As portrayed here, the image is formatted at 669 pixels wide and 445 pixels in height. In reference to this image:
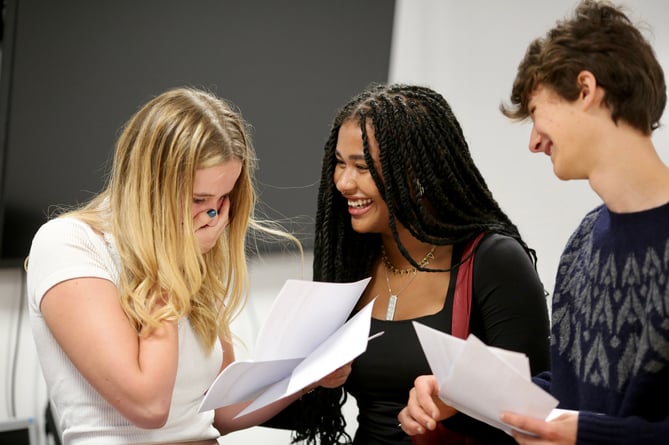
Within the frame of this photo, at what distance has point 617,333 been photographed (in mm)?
1244

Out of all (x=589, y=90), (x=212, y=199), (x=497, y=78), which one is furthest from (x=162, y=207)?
(x=497, y=78)

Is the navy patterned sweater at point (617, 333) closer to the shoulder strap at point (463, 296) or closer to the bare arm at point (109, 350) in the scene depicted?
the shoulder strap at point (463, 296)

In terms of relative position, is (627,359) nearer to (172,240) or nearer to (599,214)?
(599,214)

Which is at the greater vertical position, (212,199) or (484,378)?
(212,199)

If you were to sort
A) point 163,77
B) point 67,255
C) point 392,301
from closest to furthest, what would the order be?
point 67,255 → point 392,301 → point 163,77

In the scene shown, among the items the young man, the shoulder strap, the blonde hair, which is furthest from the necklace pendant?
the young man

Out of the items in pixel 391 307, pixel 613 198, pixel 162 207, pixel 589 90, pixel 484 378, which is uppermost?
pixel 589 90

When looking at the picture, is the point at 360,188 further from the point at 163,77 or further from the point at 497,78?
the point at 497,78

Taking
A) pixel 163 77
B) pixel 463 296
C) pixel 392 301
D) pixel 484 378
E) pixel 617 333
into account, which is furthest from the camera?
pixel 163 77

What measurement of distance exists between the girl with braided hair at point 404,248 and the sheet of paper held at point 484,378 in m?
0.46

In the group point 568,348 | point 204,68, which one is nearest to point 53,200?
point 204,68

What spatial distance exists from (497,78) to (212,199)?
2.14 meters

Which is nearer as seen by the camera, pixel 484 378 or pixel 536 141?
pixel 484 378

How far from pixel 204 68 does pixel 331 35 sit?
20.7 inches
